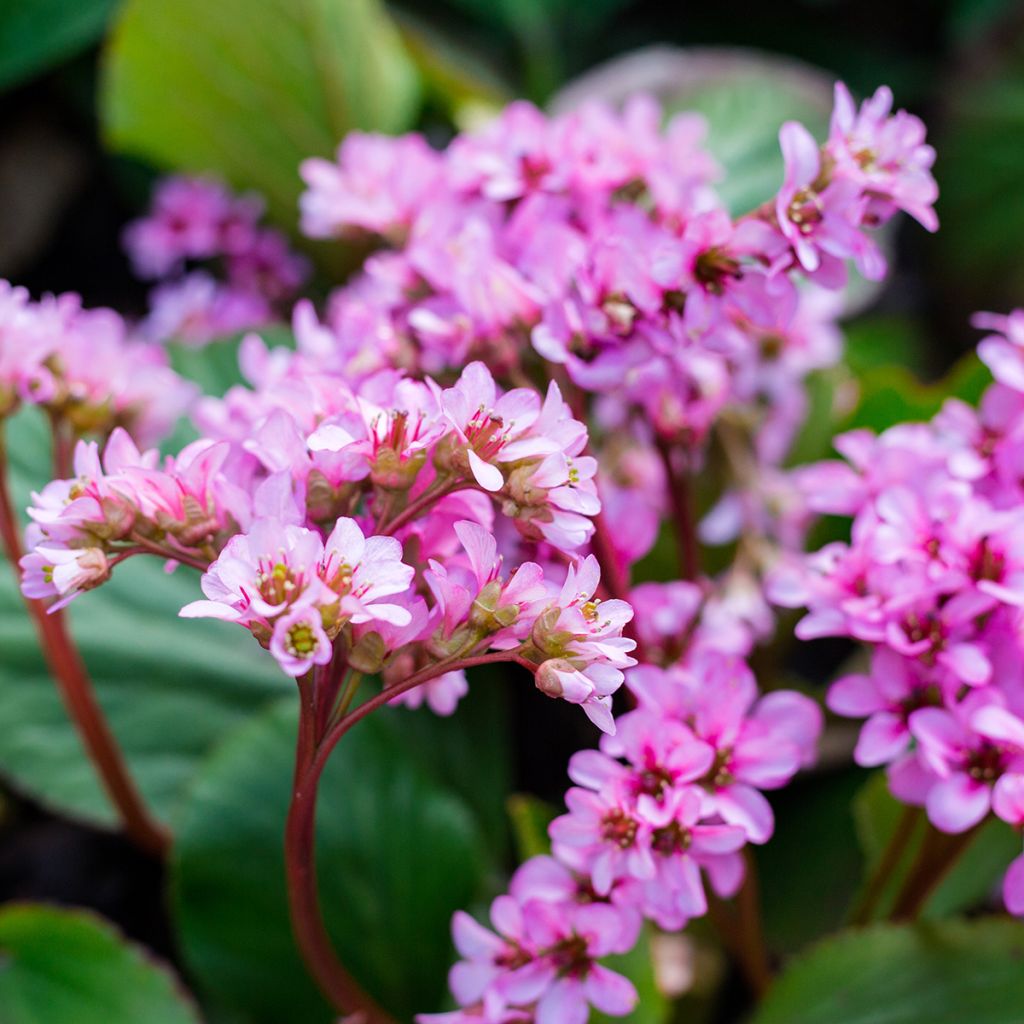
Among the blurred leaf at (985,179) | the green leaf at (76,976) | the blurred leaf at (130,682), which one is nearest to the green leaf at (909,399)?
the blurred leaf at (130,682)

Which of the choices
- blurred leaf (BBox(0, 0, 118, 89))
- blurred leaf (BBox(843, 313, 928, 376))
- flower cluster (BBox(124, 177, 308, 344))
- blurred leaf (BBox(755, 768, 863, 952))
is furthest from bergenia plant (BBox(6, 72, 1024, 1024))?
blurred leaf (BBox(843, 313, 928, 376))

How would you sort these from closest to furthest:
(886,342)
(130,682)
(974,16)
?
1. (130,682)
2. (886,342)
3. (974,16)

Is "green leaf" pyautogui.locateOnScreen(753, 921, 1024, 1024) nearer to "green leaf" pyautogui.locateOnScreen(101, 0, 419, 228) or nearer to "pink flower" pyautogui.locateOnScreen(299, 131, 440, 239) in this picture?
"pink flower" pyautogui.locateOnScreen(299, 131, 440, 239)

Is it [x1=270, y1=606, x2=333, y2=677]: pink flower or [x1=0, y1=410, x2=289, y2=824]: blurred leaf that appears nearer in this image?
[x1=270, y1=606, x2=333, y2=677]: pink flower

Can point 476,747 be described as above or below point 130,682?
below

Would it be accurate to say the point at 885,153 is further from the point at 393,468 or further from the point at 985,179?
the point at 985,179

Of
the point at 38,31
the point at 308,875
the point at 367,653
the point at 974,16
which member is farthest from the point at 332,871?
the point at 974,16

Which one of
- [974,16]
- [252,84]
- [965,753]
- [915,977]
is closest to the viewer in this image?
[965,753]
